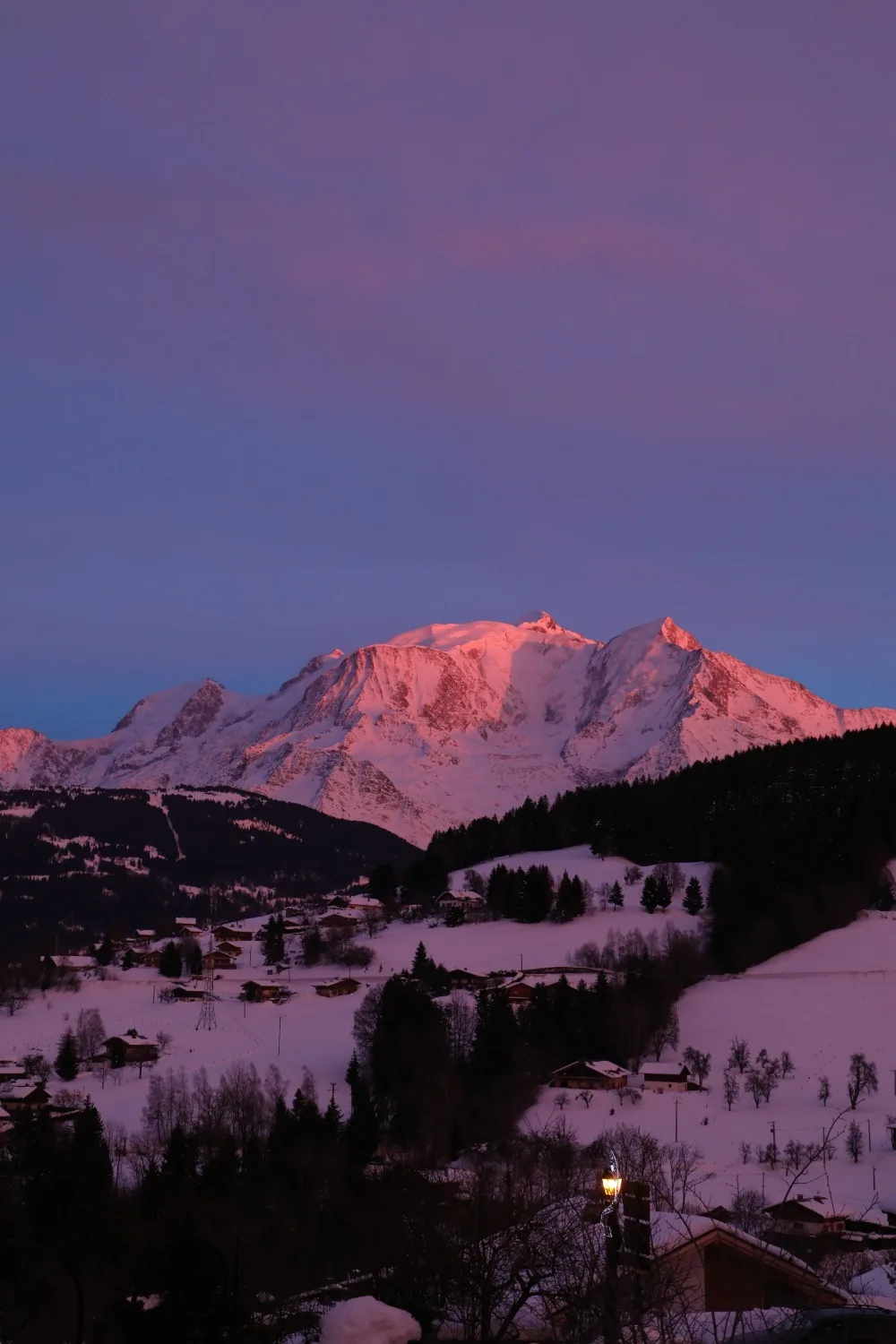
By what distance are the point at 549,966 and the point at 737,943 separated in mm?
10265

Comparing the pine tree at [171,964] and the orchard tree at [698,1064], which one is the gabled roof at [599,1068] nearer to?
the orchard tree at [698,1064]

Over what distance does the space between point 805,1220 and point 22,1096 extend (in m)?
35.3

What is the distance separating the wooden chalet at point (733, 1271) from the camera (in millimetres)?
18812

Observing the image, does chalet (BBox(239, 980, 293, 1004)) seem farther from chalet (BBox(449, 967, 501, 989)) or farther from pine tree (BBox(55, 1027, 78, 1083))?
pine tree (BBox(55, 1027, 78, 1083))

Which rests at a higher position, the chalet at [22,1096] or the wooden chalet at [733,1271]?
the wooden chalet at [733,1271]

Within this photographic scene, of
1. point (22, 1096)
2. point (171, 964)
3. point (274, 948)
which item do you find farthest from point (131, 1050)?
point (274, 948)

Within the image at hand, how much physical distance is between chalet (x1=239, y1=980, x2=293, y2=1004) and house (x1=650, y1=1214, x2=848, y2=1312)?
207 ft

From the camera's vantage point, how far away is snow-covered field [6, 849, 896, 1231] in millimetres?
52344

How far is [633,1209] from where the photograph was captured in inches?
695

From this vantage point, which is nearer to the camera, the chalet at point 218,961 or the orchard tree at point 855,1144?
the orchard tree at point 855,1144

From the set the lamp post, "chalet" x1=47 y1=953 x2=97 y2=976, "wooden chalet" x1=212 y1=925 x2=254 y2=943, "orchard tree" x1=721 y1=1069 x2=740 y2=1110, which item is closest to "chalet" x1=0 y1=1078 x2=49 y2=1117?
"orchard tree" x1=721 y1=1069 x2=740 y2=1110

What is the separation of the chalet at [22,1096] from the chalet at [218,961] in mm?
31787

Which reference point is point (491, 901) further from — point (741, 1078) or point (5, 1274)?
point (5, 1274)

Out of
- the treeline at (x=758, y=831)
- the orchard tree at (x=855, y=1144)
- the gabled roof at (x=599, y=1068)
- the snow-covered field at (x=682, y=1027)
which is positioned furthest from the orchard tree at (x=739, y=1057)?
the treeline at (x=758, y=831)
